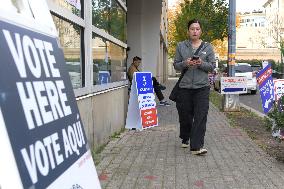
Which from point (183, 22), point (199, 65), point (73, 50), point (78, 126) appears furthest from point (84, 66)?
point (183, 22)

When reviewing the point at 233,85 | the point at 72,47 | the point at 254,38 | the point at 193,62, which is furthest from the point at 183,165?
the point at 254,38

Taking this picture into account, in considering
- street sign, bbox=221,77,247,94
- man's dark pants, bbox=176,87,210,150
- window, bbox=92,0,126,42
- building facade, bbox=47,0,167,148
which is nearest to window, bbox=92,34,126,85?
building facade, bbox=47,0,167,148

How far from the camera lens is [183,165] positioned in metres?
6.34

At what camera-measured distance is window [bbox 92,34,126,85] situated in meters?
7.68

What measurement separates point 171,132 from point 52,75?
7.82m

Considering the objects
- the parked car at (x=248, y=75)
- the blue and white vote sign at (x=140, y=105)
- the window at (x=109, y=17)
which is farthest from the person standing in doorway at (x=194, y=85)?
the parked car at (x=248, y=75)

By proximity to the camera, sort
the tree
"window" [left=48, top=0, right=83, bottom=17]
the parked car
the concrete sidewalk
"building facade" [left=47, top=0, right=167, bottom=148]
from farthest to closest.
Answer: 1. the tree
2. the parked car
3. "building facade" [left=47, top=0, right=167, bottom=148]
4. "window" [left=48, top=0, right=83, bottom=17]
5. the concrete sidewalk

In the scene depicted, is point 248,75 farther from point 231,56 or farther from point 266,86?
point 266,86

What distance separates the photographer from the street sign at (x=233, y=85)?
598 inches

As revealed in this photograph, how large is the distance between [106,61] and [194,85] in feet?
6.92

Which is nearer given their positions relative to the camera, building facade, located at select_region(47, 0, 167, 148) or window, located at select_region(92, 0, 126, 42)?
building facade, located at select_region(47, 0, 167, 148)

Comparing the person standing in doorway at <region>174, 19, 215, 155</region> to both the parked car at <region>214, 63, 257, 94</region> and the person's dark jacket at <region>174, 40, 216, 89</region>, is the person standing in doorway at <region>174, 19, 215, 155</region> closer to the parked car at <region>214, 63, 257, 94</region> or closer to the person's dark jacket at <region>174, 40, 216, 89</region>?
the person's dark jacket at <region>174, 40, 216, 89</region>

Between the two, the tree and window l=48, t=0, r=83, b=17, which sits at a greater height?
the tree

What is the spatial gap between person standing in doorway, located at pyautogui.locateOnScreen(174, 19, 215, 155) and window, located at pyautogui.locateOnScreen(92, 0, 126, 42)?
4.73 ft
